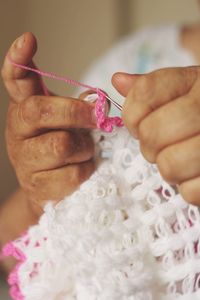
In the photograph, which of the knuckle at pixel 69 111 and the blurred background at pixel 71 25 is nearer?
the knuckle at pixel 69 111

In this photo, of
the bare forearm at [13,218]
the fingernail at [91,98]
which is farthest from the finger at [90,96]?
the bare forearm at [13,218]

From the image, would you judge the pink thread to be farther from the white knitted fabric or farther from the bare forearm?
the bare forearm

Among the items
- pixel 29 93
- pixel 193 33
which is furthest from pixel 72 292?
pixel 193 33

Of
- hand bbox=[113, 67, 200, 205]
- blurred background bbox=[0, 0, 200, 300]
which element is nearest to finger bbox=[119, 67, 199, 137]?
hand bbox=[113, 67, 200, 205]

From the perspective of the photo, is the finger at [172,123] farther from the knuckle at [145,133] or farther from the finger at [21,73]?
the finger at [21,73]

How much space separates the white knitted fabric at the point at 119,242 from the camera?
367 millimetres

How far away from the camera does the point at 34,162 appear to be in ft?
1.31

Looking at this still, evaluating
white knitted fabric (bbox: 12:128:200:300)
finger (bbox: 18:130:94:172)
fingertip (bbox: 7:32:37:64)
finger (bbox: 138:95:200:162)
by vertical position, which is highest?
fingertip (bbox: 7:32:37:64)

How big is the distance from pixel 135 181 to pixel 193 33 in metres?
0.53

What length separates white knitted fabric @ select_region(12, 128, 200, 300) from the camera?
37cm

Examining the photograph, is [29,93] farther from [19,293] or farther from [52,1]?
[52,1]

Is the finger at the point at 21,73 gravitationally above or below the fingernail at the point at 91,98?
above

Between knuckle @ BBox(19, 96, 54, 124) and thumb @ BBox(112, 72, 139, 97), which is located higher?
thumb @ BBox(112, 72, 139, 97)

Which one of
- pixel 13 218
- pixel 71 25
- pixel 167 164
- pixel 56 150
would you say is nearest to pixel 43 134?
pixel 56 150
